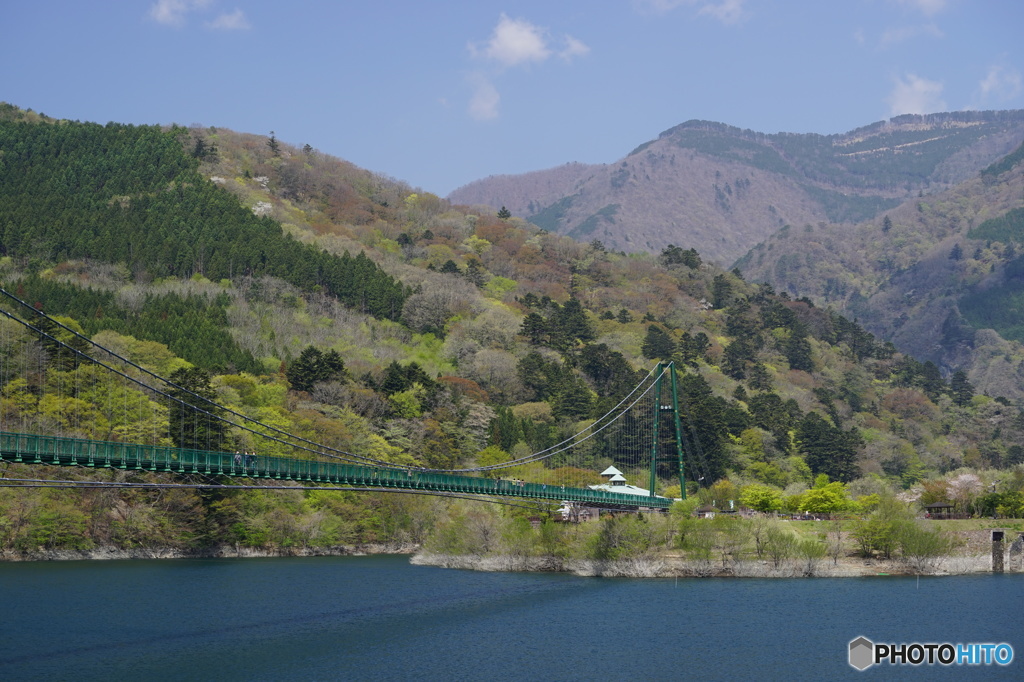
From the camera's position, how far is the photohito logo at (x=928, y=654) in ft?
122

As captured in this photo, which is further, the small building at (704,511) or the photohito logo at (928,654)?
the small building at (704,511)

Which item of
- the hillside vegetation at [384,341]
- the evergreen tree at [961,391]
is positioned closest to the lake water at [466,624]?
the hillside vegetation at [384,341]

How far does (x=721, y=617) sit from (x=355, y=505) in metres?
31.9

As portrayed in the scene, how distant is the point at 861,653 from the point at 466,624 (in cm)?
1345

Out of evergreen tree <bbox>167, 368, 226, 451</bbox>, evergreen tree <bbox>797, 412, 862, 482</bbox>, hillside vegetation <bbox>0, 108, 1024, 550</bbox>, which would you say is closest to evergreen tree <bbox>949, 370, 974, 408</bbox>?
hillside vegetation <bbox>0, 108, 1024, 550</bbox>

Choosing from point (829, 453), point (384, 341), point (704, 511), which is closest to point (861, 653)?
point (704, 511)

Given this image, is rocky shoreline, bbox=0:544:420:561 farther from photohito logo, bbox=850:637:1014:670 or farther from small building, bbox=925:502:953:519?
photohito logo, bbox=850:637:1014:670

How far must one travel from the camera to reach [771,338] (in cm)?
13112

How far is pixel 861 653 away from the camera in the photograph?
37.5 m

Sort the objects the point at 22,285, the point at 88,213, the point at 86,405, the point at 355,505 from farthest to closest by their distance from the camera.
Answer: the point at 88,213
the point at 22,285
the point at 355,505
the point at 86,405

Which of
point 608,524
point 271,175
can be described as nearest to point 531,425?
point 608,524

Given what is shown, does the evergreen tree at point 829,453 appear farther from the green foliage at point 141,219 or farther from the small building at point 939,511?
the green foliage at point 141,219

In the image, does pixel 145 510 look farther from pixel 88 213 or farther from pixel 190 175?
pixel 190 175

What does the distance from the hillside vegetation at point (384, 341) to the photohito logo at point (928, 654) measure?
26.4 m
